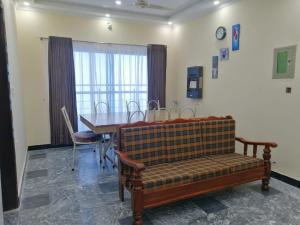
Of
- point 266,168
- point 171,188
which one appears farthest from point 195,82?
point 171,188

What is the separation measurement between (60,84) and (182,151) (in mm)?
2972

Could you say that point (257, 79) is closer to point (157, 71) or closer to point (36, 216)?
point (157, 71)

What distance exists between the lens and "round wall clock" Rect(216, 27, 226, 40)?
4020mm

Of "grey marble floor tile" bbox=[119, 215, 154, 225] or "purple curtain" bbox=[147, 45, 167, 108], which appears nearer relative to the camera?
"grey marble floor tile" bbox=[119, 215, 154, 225]

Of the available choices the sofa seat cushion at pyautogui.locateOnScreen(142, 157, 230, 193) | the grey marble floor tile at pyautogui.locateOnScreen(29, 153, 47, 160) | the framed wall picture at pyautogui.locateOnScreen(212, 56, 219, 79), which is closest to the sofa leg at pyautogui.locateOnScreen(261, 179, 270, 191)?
the sofa seat cushion at pyautogui.locateOnScreen(142, 157, 230, 193)

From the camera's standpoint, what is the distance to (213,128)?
2.97 metres

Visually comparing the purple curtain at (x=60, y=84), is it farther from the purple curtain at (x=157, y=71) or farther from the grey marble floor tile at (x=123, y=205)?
the purple curtain at (x=157, y=71)

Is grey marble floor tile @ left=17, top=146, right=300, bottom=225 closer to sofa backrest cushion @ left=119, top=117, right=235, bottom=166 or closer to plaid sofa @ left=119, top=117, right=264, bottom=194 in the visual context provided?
plaid sofa @ left=119, top=117, right=264, bottom=194

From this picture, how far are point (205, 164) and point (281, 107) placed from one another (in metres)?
1.43

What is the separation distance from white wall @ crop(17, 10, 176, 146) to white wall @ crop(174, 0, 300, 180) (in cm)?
213

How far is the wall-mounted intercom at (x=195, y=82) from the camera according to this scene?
185 inches

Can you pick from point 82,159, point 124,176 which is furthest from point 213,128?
point 82,159

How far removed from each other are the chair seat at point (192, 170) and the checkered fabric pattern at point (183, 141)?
82 millimetres

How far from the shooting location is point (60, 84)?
452 centimetres
